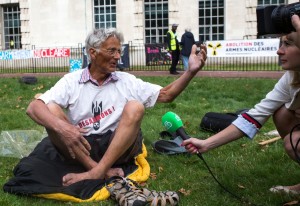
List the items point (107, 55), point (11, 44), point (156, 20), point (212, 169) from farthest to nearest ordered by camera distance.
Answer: point (11, 44), point (156, 20), point (212, 169), point (107, 55)

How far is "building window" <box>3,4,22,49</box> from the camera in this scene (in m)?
24.3

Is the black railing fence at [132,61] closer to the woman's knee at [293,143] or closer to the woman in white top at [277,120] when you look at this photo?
the woman in white top at [277,120]

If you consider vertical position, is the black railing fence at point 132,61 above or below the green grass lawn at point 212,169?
above

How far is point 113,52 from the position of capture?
152 inches

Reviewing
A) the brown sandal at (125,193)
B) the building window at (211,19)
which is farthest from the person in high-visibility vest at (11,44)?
the brown sandal at (125,193)

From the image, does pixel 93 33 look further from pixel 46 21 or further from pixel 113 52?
pixel 46 21

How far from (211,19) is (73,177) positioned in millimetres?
18844

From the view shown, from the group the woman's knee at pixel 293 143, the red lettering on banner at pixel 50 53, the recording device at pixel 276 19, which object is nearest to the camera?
the recording device at pixel 276 19

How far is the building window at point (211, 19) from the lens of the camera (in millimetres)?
21172

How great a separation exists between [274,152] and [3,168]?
110 inches

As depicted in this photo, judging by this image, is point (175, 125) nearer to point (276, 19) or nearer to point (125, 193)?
point (125, 193)

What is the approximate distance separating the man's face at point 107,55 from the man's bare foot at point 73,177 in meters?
0.97

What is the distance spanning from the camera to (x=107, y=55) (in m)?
3.83

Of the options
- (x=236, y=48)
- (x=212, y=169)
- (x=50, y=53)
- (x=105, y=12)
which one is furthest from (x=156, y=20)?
(x=212, y=169)
